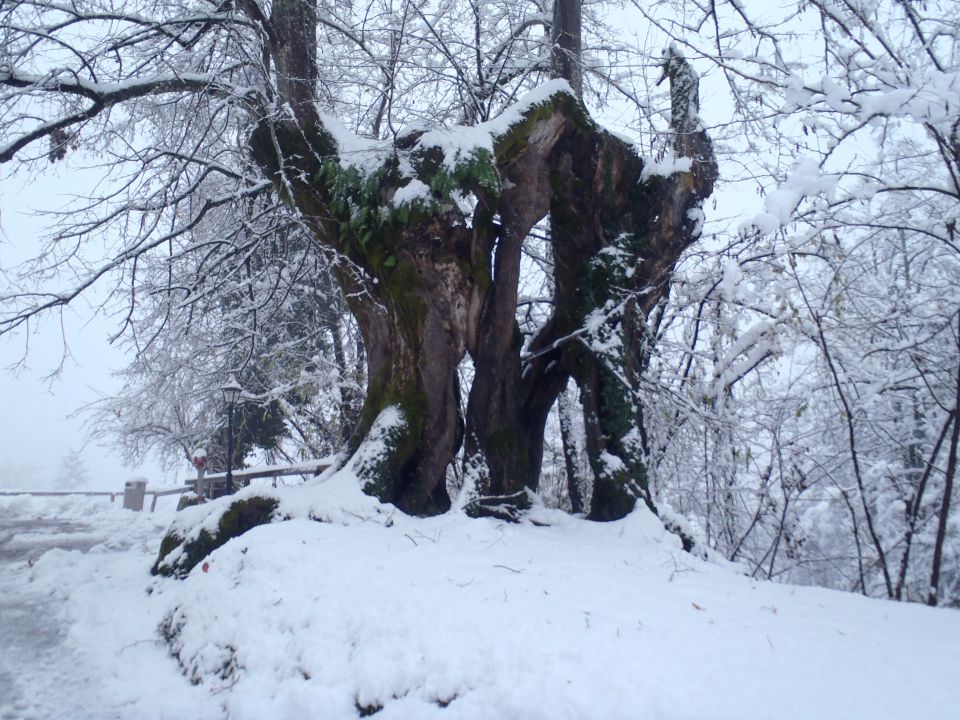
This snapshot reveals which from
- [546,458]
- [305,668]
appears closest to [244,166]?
[546,458]

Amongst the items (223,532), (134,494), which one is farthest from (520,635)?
(134,494)

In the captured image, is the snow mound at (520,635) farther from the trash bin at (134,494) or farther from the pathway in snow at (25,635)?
the trash bin at (134,494)

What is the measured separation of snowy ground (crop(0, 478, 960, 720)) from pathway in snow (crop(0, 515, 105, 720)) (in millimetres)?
19

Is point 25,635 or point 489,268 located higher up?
point 489,268

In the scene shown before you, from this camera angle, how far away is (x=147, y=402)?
12.0 metres

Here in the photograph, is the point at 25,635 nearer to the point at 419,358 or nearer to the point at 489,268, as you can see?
the point at 419,358

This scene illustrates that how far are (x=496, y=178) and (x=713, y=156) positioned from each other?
89.1 inches

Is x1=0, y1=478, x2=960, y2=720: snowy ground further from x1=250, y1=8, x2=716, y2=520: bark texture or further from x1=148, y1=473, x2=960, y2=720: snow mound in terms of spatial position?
x1=250, y1=8, x2=716, y2=520: bark texture

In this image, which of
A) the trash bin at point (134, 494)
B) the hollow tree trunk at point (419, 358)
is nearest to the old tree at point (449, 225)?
the hollow tree trunk at point (419, 358)

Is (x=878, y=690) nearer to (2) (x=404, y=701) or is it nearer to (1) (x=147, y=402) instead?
(2) (x=404, y=701)

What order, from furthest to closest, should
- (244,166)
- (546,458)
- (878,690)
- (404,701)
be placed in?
1. (546,458)
2. (244,166)
3. (404,701)
4. (878,690)

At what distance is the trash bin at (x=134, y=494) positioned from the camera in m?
14.5

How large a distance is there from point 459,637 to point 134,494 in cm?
1365

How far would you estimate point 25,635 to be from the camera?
14.4 feet
